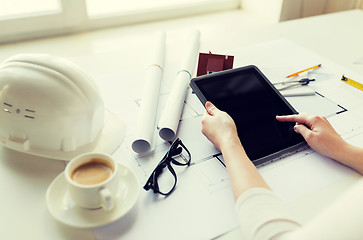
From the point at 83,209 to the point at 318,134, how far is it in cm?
47

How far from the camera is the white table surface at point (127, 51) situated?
554mm

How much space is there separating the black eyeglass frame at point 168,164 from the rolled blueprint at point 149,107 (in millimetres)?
56

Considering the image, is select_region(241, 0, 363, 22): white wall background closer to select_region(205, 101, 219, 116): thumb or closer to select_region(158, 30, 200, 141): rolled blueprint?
select_region(158, 30, 200, 141): rolled blueprint

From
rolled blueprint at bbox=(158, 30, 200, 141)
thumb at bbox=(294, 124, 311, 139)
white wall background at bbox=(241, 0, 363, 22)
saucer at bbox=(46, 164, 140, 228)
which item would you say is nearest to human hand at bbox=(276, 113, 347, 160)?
thumb at bbox=(294, 124, 311, 139)

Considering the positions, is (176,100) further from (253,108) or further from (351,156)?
(351,156)

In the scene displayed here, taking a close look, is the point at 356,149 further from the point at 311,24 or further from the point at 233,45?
the point at 311,24

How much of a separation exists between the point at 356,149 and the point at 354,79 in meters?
0.38

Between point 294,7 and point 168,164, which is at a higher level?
point 294,7

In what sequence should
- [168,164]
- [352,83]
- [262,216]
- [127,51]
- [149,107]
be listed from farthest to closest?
[127,51] → [352,83] → [149,107] → [168,164] → [262,216]

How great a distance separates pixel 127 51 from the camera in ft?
3.59

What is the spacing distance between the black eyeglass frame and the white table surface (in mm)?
129

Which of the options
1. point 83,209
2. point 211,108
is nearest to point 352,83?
point 211,108

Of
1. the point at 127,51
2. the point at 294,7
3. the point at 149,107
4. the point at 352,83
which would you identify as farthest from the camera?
the point at 294,7

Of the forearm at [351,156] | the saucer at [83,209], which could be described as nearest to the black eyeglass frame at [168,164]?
the saucer at [83,209]
